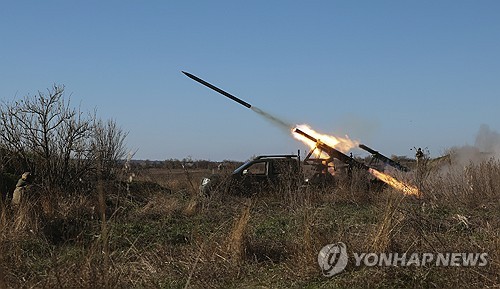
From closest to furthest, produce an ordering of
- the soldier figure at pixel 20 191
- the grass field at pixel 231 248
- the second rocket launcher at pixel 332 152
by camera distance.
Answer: the grass field at pixel 231 248, the soldier figure at pixel 20 191, the second rocket launcher at pixel 332 152

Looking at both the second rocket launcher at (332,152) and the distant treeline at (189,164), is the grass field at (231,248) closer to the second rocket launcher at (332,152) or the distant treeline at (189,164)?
the distant treeline at (189,164)

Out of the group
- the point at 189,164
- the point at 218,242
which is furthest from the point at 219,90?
the point at 218,242

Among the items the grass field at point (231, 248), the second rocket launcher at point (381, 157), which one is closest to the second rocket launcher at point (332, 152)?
the second rocket launcher at point (381, 157)

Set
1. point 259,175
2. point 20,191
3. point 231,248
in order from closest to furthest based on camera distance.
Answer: point 231,248, point 20,191, point 259,175

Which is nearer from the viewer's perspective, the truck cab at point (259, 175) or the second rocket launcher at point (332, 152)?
the truck cab at point (259, 175)

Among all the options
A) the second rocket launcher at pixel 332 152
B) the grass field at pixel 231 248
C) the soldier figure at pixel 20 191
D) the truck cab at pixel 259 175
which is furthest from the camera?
the second rocket launcher at pixel 332 152

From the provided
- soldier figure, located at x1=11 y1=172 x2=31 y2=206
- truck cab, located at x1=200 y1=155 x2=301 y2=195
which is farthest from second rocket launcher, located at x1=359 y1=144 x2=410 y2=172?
soldier figure, located at x1=11 y1=172 x2=31 y2=206

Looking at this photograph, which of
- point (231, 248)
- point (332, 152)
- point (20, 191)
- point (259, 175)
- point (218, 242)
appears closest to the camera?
point (231, 248)

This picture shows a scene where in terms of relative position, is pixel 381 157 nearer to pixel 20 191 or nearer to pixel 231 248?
pixel 20 191

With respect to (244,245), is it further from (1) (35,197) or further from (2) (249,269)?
(1) (35,197)

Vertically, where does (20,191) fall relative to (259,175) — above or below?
below

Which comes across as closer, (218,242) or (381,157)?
(218,242)

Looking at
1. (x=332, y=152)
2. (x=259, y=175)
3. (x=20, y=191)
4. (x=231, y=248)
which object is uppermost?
(x=332, y=152)

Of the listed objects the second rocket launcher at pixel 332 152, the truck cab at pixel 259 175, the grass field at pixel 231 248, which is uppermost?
the second rocket launcher at pixel 332 152
